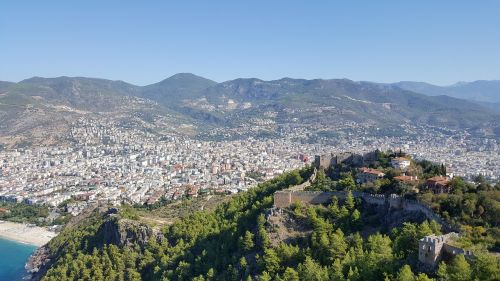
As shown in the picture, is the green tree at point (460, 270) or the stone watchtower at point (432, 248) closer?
the green tree at point (460, 270)

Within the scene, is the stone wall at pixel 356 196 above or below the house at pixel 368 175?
below

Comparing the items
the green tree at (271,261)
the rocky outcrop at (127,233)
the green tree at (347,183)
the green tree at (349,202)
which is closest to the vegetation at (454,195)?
the green tree at (347,183)

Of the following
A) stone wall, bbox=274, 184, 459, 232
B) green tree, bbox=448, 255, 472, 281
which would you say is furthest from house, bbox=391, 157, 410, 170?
green tree, bbox=448, 255, 472, 281

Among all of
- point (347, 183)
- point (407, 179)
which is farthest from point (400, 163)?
point (407, 179)

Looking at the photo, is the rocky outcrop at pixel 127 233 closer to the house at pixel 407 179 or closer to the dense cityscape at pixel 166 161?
the house at pixel 407 179

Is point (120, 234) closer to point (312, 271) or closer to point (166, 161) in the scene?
point (312, 271)

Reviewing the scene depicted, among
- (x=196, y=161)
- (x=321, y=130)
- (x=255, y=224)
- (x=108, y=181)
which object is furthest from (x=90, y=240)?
(x=321, y=130)
